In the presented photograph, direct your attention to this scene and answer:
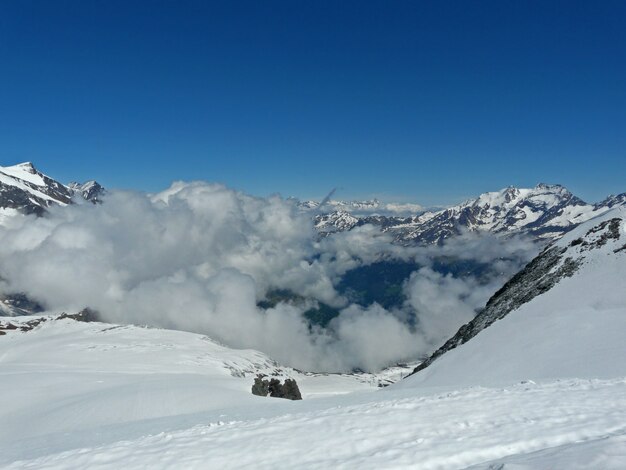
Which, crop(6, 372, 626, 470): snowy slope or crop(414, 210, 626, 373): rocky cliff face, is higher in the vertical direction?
crop(414, 210, 626, 373): rocky cliff face

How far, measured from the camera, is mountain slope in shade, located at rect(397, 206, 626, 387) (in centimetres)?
2936

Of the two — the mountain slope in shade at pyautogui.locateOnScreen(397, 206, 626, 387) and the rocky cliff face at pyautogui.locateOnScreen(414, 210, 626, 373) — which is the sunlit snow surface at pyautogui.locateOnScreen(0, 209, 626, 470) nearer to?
the mountain slope in shade at pyautogui.locateOnScreen(397, 206, 626, 387)

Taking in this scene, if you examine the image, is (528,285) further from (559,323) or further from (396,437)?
(396,437)

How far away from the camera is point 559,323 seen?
37.5m

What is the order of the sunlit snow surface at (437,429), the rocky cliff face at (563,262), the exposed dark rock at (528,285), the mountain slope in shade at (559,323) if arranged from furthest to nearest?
the exposed dark rock at (528,285) < the rocky cliff face at (563,262) < the mountain slope in shade at (559,323) < the sunlit snow surface at (437,429)

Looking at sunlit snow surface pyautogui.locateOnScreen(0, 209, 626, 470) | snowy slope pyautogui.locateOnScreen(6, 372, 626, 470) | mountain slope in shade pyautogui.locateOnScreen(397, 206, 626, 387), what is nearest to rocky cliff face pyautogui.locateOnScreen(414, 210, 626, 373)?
mountain slope in shade pyautogui.locateOnScreen(397, 206, 626, 387)

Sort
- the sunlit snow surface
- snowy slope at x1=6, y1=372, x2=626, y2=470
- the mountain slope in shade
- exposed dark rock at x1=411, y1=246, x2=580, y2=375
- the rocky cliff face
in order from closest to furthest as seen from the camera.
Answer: the sunlit snow surface → snowy slope at x1=6, y1=372, x2=626, y2=470 → the mountain slope in shade → the rocky cliff face → exposed dark rock at x1=411, y1=246, x2=580, y2=375

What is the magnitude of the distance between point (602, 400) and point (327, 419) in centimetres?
1055

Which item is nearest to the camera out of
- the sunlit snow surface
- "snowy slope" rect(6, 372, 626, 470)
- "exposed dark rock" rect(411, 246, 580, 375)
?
the sunlit snow surface

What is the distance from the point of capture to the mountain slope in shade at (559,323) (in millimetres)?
29359

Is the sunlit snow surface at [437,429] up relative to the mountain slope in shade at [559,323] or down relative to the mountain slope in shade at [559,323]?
down

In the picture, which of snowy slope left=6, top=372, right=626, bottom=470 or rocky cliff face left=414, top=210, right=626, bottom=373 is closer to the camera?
snowy slope left=6, top=372, right=626, bottom=470

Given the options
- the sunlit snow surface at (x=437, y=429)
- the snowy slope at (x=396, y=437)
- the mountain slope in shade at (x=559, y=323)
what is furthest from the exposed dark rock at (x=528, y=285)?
the snowy slope at (x=396, y=437)

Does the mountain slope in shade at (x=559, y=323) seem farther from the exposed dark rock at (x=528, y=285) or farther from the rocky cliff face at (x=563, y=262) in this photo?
the exposed dark rock at (x=528, y=285)
